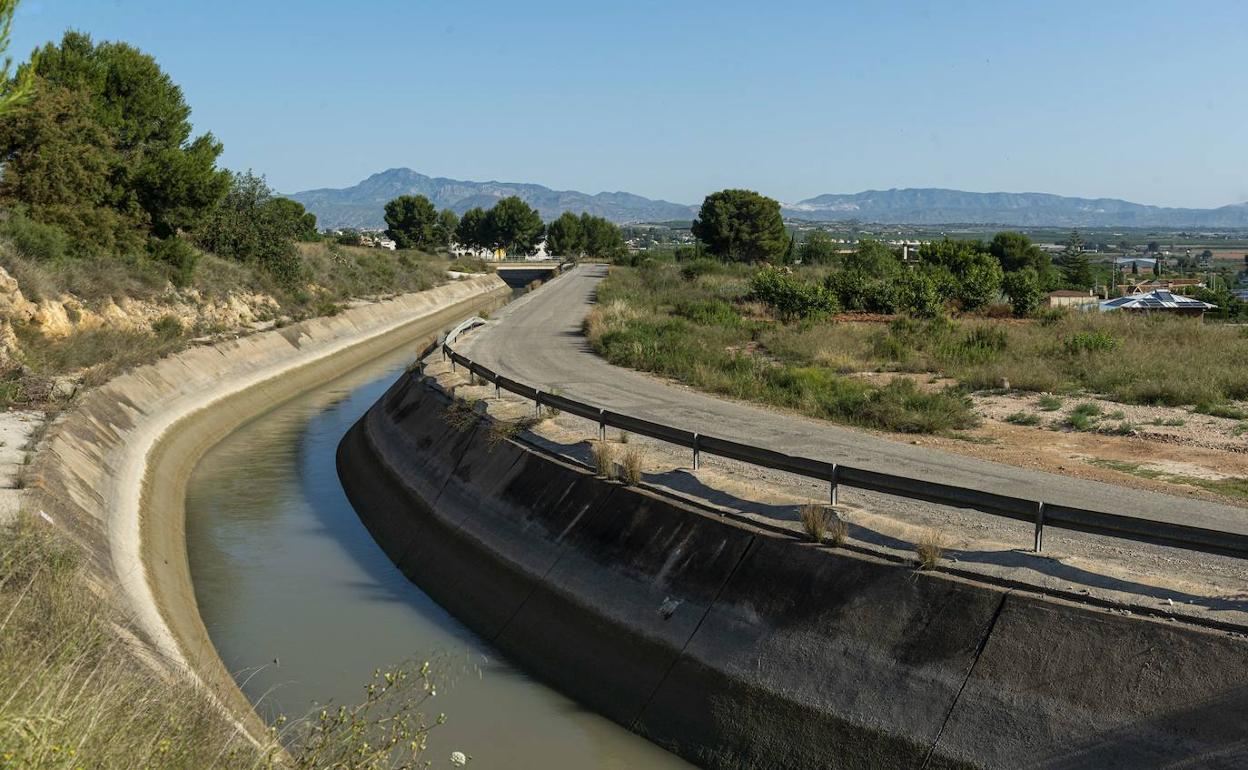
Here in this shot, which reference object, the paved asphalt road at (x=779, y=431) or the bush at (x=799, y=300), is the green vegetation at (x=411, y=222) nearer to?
the paved asphalt road at (x=779, y=431)

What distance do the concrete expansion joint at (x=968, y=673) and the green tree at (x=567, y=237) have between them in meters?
150

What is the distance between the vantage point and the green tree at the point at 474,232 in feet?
519

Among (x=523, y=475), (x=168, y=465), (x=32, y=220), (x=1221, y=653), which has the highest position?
(x=32, y=220)

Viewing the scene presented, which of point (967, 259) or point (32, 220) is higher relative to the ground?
point (32, 220)

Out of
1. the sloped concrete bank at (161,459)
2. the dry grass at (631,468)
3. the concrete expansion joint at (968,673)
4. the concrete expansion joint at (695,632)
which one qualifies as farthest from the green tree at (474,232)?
the concrete expansion joint at (968,673)

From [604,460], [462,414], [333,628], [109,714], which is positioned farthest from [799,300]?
[109,714]

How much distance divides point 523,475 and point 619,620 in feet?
19.0

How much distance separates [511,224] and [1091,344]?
130m

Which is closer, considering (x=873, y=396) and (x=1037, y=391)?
(x=873, y=396)

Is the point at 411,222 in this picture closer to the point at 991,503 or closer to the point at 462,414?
the point at 462,414

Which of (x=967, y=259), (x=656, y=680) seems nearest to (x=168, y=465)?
(x=656, y=680)

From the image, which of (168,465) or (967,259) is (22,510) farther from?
(967,259)

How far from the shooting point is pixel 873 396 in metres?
24.7

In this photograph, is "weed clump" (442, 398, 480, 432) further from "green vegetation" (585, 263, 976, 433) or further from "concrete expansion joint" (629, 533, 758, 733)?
"concrete expansion joint" (629, 533, 758, 733)
